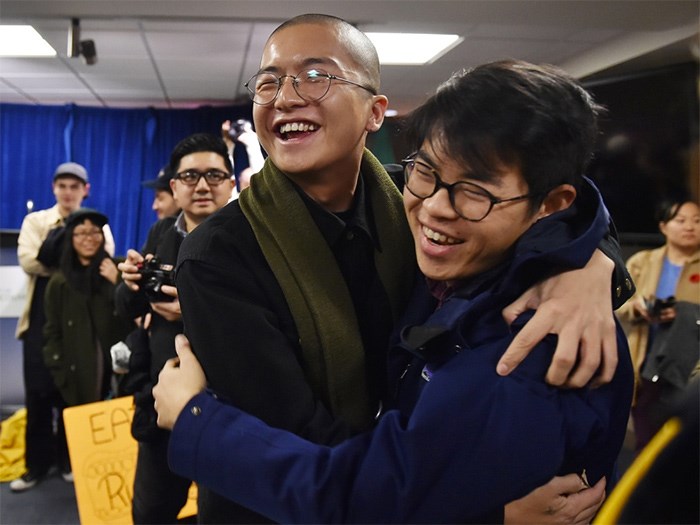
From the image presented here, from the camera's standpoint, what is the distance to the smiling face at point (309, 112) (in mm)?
1135

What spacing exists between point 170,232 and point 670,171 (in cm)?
329

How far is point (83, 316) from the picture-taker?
3.15 meters

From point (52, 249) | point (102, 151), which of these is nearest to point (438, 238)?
point (52, 249)

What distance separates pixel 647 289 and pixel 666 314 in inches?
10.6

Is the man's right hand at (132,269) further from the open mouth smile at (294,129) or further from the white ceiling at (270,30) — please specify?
the white ceiling at (270,30)

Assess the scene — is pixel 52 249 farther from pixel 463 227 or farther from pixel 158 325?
pixel 463 227

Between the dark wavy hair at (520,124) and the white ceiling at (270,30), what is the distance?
1.57m

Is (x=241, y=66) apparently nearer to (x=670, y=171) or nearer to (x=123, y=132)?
(x=123, y=132)

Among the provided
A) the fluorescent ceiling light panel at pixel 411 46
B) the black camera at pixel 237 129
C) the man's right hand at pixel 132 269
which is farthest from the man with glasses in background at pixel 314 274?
the fluorescent ceiling light panel at pixel 411 46

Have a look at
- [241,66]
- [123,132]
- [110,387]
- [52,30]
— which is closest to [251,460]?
[110,387]

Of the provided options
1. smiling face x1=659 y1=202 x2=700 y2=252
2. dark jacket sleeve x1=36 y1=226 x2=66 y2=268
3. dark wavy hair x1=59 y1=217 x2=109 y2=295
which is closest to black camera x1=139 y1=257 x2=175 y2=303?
dark wavy hair x1=59 y1=217 x2=109 y2=295

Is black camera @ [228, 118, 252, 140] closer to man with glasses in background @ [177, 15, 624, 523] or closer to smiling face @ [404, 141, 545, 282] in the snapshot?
man with glasses in background @ [177, 15, 624, 523]

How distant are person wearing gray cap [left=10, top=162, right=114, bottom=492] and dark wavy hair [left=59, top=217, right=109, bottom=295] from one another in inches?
5.6

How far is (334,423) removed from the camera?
3.11ft
